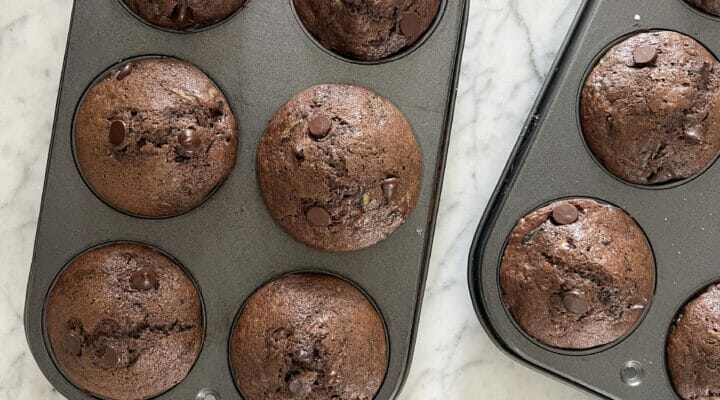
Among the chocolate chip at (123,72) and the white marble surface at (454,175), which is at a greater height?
the chocolate chip at (123,72)

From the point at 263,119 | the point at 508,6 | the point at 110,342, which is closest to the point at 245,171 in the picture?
the point at 263,119

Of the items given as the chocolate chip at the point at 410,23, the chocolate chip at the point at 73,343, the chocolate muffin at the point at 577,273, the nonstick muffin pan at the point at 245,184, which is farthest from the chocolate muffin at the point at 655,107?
the chocolate chip at the point at 73,343

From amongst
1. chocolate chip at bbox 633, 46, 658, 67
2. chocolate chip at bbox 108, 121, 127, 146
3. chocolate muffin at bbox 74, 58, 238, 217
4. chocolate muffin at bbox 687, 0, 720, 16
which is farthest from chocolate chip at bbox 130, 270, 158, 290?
chocolate muffin at bbox 687, 0, 720, 16

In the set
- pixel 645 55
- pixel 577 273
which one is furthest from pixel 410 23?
pixel 577 273

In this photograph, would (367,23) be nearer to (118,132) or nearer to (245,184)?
(245,184)

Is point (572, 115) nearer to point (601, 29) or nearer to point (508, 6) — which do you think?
point (601, 29)

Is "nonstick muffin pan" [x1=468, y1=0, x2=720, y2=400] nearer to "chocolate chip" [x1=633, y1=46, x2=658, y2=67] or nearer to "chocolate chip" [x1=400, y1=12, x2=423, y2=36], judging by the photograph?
"chocolate chip" [x1=633, y1=46, x2=658, y2=67]

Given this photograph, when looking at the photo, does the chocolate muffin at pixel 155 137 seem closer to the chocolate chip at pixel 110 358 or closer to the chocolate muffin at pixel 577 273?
the chocolate chip at pixel 110 358
